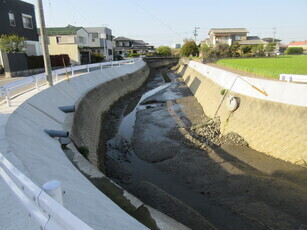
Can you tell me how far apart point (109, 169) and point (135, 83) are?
23.5 m

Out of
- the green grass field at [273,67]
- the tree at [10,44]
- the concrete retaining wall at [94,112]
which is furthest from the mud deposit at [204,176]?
the tree at [10,44]

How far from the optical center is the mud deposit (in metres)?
7.71

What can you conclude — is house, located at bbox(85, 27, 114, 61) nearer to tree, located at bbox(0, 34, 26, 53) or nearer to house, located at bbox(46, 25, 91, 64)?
house, located at bbox(46, 25, 91, 64)

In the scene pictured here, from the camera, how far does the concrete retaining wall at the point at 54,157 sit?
4.62 m

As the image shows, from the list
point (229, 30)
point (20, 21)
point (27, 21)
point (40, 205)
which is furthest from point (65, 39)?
point (229, 30)

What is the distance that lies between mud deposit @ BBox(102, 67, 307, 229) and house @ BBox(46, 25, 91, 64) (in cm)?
1884

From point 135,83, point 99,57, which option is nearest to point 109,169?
point 135,83

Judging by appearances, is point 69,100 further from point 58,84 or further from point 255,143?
point 255,143

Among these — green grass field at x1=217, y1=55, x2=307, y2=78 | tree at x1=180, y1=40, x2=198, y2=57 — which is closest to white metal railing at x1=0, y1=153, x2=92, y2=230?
green grass field at x1=217, y1=55, x2=307, y2=78

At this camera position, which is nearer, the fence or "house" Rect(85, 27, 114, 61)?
the fence

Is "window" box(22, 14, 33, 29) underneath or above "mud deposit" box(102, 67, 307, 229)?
above

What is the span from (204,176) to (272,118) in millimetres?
5622

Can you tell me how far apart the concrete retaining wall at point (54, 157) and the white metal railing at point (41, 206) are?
1.70 m

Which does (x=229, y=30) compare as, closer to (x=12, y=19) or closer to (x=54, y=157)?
(x=12, y=19)
